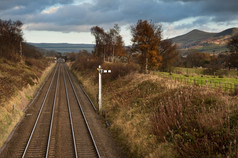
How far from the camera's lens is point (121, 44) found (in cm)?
5566

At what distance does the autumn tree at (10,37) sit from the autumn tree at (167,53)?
37466 mm

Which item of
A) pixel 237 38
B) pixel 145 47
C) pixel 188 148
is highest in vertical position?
pixel 237 38

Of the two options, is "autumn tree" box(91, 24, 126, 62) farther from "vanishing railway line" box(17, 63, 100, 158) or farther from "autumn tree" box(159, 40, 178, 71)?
"vanishing railway line" box(17, 63, 100, 158)

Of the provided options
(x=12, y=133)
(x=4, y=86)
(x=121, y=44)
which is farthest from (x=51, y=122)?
(x=121, y=44)

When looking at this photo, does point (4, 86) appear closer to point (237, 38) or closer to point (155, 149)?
point (155, 149)

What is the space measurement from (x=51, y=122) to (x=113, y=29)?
42.1 metres

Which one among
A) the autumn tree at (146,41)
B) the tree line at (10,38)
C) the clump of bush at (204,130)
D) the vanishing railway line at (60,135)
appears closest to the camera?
the clump of bush at (204,130)

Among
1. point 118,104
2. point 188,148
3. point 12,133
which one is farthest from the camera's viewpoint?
point 118,104

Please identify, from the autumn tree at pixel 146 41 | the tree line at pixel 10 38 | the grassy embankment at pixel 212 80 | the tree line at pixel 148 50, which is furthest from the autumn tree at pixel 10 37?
the grassy embankment at pixel 212 80

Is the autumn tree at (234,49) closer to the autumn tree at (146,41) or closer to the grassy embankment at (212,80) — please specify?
the grassy embankment at (212,80)

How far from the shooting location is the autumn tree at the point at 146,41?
33938mm

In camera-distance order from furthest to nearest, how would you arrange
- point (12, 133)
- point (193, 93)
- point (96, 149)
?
point (12, 133) → point (193, 93) → point (96, 149)

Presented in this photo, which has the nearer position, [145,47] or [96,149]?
[96,149]

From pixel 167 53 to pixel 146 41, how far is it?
2085 cm
